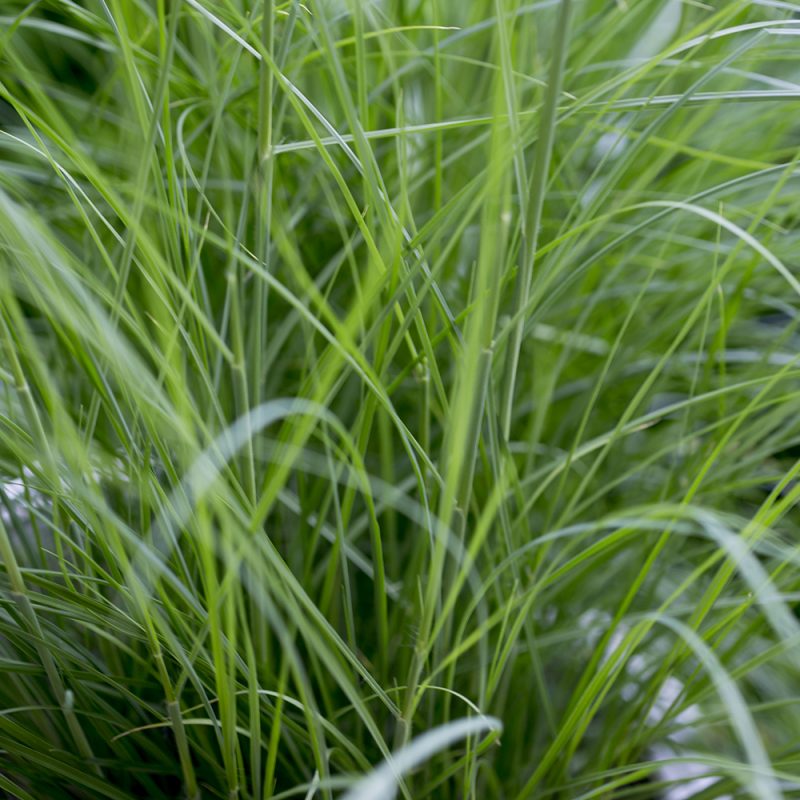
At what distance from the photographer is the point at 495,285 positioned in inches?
8.4

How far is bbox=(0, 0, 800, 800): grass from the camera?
23 cm

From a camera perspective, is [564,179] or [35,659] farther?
[564,179]

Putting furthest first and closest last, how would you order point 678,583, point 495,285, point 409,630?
point 678,583
point 409,630
point 495,285

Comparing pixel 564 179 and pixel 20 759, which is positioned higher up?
pixel 564 179

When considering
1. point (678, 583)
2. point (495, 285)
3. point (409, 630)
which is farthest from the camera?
point (678, 583)

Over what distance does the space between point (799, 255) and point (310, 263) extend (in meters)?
0.24

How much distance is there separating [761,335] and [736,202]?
0.07 meters

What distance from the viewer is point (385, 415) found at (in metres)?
0.37

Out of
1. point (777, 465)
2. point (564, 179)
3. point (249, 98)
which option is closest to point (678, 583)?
point (777, 465)

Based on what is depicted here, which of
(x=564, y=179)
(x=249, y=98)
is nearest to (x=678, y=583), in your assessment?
(x=564, y=179)

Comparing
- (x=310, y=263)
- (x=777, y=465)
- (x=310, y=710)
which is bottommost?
(x=310, y=710)

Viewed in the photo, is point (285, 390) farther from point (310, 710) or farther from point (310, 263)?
point (310, 710)

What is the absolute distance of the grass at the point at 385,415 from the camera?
0.76ft

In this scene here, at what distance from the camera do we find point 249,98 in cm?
39
